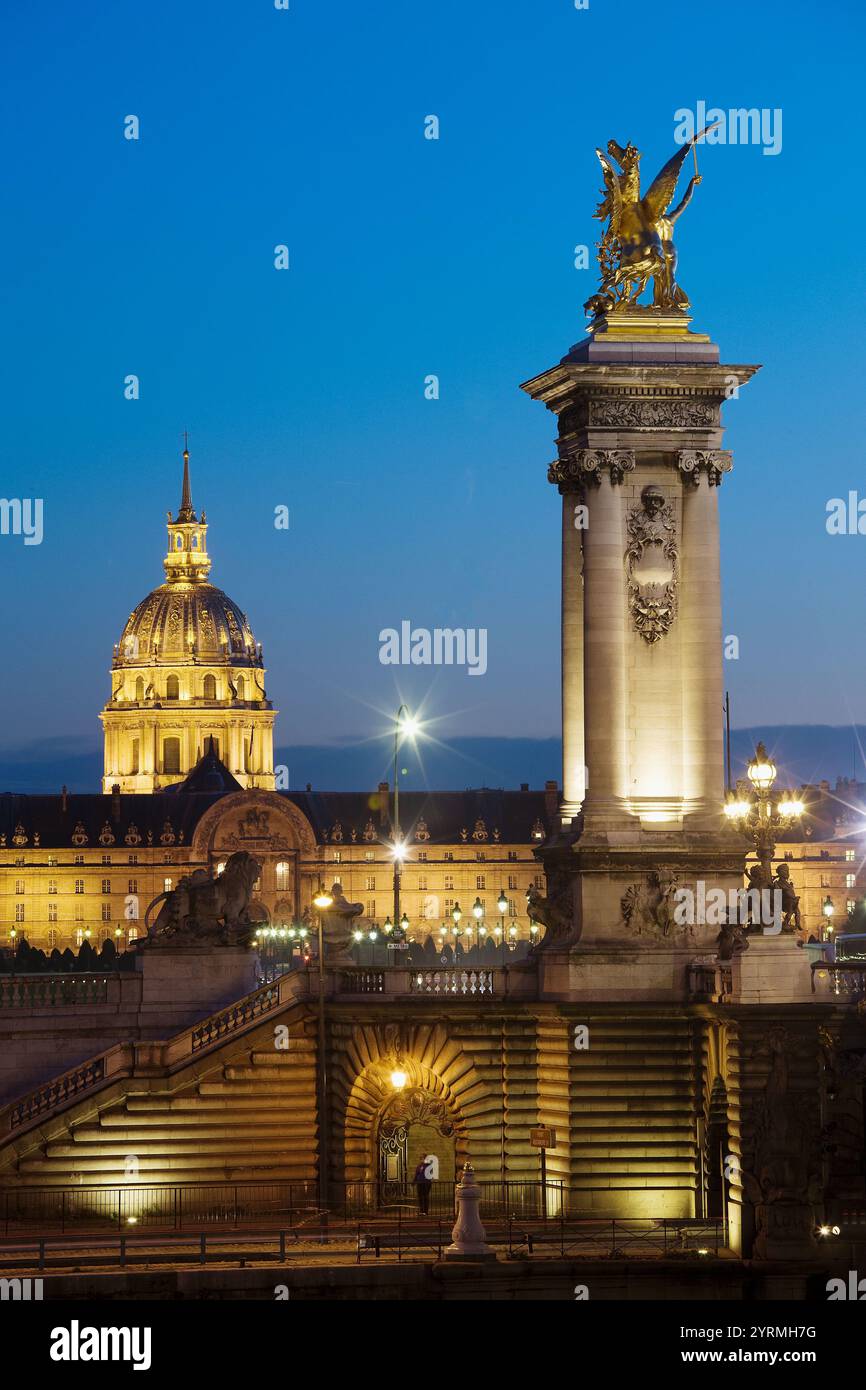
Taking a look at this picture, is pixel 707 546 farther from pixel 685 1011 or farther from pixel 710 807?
pixel 685 1011

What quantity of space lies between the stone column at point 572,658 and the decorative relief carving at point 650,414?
175cm

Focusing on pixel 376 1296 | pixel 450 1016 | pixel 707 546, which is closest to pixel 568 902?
pixel 450 1016

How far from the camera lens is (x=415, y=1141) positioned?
62938mm

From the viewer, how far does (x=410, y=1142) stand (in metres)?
62.9

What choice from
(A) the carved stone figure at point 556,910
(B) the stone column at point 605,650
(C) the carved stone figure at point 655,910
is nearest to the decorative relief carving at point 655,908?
(C) the carved stone figure at point 655,910

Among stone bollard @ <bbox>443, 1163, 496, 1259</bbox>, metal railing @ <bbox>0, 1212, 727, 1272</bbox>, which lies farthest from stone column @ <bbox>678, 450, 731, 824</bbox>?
stone bollard @ <bbox>443, 1163, 496, 1259</bbox>

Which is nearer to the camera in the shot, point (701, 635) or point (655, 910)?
point (655, 910)

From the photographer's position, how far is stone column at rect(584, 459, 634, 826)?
6231 centimetres

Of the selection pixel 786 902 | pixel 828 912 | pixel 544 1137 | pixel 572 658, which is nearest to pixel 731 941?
pixel 786 902

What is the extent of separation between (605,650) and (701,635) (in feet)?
6.08

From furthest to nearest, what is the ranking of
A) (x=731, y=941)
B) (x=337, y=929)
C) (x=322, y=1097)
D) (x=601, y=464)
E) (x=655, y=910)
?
(x=337, y=929), (x=601, y=464), (x=322, y=1097), (x=655, y=910), (x=731, y=941)

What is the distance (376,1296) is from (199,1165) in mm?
9628

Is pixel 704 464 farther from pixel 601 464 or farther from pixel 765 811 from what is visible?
pixel 765 811
